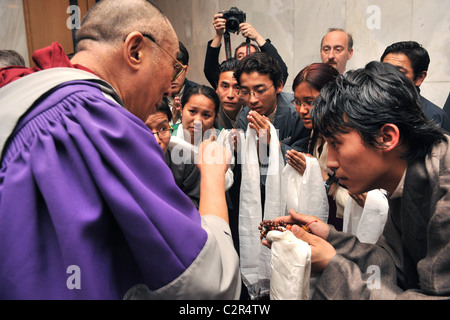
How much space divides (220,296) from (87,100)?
561 mm

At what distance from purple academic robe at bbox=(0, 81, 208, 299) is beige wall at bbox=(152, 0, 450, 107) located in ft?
11.1

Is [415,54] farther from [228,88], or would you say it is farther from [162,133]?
[162,133]

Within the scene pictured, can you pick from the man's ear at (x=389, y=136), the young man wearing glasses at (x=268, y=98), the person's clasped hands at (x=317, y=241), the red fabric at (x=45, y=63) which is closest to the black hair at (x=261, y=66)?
the young man wearing glasses at (x=268, y=98)

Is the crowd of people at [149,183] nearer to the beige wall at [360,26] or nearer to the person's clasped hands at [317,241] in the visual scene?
the person's clasped hands at [317,241]

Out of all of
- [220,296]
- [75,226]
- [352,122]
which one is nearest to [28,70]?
[75,226]

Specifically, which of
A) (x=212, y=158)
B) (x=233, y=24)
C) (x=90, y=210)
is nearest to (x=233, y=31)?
(x=233, y=24)

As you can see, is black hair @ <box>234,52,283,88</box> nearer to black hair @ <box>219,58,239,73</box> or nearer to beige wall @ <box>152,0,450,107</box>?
black hair @ <box>219,58,239,73</box>

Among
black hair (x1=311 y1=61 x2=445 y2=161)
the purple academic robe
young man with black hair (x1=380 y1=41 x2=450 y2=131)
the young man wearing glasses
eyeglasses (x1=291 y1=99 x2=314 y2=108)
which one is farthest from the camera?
young man with black hair (x1=380 y1=41 x2=450 y2=131)

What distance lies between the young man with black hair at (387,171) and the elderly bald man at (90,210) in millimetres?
542

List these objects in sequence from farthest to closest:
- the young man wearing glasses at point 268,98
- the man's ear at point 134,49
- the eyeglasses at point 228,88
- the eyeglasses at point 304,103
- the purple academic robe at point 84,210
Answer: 1. the eyeglasses at point 228,88
2. the young man wearing glasses at point 268,98
3. the eyeglasses at point 304,103
4. the man's ear at point 134,49
5. the purple academic robe at point 84,210

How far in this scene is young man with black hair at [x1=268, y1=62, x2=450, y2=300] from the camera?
1159 mm

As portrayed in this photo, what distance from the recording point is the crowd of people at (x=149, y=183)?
73 cm

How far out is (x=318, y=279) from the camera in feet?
4.31

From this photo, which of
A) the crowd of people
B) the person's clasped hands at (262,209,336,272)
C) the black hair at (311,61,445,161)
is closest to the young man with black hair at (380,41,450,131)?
the crowd of people
